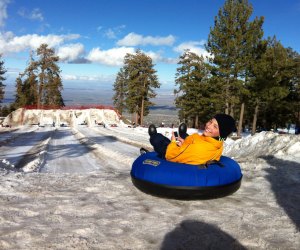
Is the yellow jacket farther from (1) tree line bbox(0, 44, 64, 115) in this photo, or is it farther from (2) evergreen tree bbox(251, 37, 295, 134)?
(1) tree line bbox(0, 44, 64, 115)

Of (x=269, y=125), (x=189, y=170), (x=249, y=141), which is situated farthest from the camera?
(x=269, y=125)

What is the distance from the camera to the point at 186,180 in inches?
199

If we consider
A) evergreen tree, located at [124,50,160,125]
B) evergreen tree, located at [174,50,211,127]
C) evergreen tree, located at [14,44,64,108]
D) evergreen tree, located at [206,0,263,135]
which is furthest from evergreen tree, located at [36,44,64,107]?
evergreen tree, located at [206,0,263,135]

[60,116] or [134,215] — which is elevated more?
[134,215]

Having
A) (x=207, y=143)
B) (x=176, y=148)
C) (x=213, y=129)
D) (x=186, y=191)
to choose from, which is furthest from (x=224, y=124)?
(x=186, y=191)

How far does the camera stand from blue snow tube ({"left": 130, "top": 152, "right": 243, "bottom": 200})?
5.04 metres

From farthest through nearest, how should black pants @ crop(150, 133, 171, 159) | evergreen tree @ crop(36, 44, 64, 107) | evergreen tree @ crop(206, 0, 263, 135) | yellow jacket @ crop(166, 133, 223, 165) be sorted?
evergreen tree @ crop(36, 44, 64, 107)
evergreen tree @ crop(206, 0, 263, 135)
black pants @ crop(150, 133, 171, 159)
yellow jacket @ crop(166, 133, 223, 165)

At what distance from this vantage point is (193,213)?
4.63 metres

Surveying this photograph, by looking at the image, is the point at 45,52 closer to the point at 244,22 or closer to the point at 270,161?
the point at 244,22

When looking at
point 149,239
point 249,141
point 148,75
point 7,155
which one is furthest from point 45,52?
point 149,239

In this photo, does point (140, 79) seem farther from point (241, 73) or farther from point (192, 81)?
point (241, 73)

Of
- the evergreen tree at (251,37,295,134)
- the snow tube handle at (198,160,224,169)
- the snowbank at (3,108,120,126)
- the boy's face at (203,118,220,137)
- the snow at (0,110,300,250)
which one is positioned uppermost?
the evergreen tree at (251,37,295,134)

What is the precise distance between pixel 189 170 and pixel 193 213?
0.76 m

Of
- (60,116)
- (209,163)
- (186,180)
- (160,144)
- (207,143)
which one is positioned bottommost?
(60,116)
